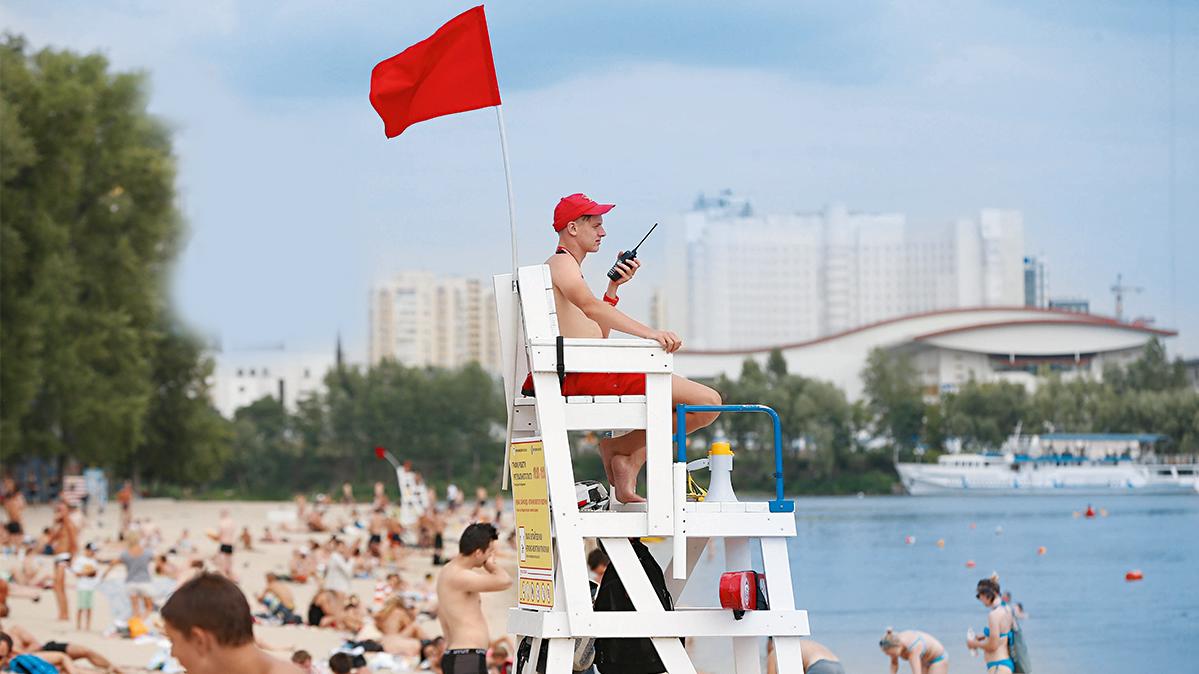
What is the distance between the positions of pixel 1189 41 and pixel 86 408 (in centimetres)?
8719

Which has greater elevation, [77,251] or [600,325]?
[77,251]

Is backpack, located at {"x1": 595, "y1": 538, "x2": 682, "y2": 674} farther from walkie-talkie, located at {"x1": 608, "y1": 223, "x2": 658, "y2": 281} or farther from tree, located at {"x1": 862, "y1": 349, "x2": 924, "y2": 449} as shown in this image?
tree, located at {"x1": 862, "y1": 349, "x2": 924, "y2": 449}

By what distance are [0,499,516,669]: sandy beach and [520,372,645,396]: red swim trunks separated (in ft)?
32.9

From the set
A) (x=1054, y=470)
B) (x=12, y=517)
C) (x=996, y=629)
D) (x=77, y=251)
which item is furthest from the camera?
(x=1054, y=470)

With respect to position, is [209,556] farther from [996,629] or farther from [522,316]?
[522,316]

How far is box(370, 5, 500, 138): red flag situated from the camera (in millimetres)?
6746

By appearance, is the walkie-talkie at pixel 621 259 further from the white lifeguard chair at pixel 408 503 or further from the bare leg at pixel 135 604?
the white lifeguard chair at pixel 408 503

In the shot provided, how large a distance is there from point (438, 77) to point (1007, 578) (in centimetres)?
3870

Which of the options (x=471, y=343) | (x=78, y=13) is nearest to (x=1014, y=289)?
(x=471, y=343)

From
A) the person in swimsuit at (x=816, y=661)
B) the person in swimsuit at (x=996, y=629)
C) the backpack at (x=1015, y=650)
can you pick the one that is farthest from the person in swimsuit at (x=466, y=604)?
the backpack at (x=1015, y=650)

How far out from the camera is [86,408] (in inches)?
1649

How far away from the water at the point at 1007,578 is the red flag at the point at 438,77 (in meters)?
11.0

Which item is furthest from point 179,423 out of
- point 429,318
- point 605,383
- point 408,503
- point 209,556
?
point 429,318

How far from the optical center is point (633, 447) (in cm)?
628
